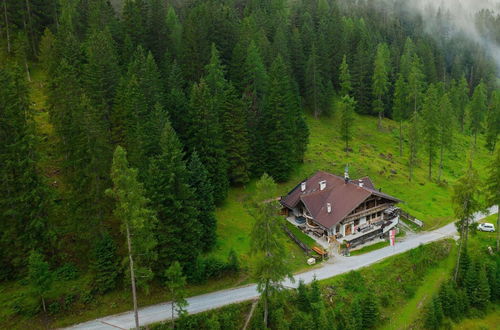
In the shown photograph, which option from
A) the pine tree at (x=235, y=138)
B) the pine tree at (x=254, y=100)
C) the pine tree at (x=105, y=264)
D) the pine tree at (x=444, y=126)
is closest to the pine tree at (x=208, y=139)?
the pine tree at (x=235, y=138)

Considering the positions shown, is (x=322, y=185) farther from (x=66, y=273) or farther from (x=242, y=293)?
(x=66, y=273)

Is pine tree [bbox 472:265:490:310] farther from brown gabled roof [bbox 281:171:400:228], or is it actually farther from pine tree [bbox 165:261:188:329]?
pine tree [bbox 165:261:188:329]

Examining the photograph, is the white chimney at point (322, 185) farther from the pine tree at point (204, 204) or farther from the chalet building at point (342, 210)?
the pine tree at point (204, 204)

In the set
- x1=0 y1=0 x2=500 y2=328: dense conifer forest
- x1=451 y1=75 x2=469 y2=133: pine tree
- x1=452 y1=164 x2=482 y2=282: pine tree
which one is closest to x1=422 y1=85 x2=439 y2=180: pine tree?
x1=0 y1=0 x2=500 y2=328: dense conifer forest

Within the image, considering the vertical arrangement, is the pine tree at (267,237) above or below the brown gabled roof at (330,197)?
above

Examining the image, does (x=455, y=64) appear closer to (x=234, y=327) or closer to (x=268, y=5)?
(x=268, y=5)

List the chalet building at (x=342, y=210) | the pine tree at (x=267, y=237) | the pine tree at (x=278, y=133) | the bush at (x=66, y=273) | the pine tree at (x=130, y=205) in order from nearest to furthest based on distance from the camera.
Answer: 1. the pine tree at (x=130, y=205)
2. the pine tree at (x=267, y=237)
3. the bush at (x=66, y=273)
4. the chalet building at (x=342, y=210)
5. the pine tree at (x=278, y=133)

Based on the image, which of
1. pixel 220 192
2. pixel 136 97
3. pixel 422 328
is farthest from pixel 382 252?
pixel 136 97
